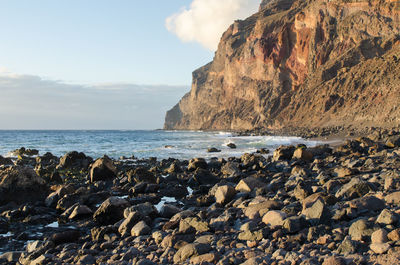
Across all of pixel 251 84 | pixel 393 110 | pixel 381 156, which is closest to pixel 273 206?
pixel 381 156

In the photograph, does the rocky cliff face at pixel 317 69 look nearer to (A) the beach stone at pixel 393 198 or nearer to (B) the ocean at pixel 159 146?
(B) the ocean at pixel 159 146

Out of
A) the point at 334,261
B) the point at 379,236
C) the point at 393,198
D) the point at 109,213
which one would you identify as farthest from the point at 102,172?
the point at 379,236

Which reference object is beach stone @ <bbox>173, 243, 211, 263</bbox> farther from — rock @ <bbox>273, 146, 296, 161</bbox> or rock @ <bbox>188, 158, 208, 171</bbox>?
rock @ <bbox>273, 146, 296, 161</bbox>

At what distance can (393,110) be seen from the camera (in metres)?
40.8

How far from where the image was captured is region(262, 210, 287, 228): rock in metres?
5.56

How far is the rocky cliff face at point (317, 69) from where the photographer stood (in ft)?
161

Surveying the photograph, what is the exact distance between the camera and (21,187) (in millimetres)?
10469

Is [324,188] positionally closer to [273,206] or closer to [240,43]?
[273,206]

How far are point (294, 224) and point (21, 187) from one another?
9223mm

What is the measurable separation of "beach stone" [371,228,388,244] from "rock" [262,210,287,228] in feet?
5.01

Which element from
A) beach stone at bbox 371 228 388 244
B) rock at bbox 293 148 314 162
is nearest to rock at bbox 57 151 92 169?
rock at bbox 293 148 314 162

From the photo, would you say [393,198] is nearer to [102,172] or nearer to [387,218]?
[387,218]

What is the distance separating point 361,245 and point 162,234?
11.3 feet

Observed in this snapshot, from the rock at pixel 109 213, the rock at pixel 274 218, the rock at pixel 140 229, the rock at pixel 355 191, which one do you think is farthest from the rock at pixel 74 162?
the rock at pixel 355 191
